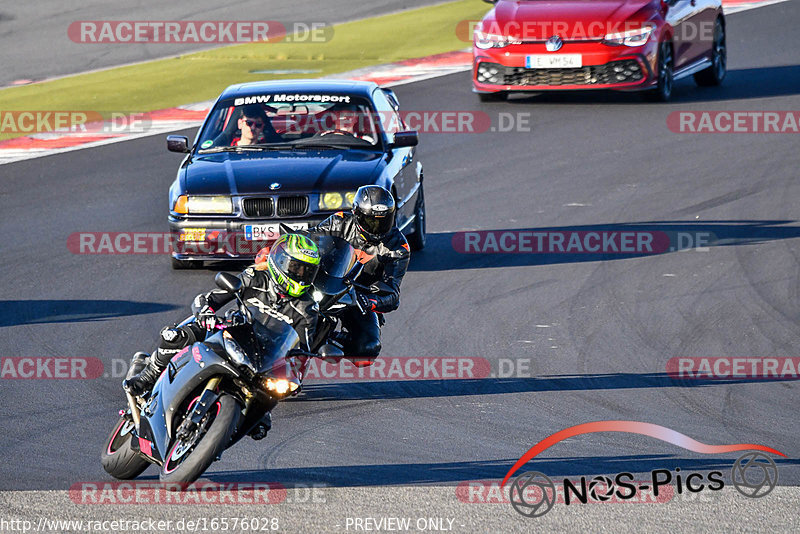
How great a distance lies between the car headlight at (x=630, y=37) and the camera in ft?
56.4

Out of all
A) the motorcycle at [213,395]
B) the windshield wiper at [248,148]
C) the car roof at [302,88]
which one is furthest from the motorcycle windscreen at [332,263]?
the car roof at [302,88]

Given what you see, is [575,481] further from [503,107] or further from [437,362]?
[503,107]

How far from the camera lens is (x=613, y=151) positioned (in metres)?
16.6

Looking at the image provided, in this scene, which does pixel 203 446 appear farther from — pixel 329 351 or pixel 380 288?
pixel 380 288

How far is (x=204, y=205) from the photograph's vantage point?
1137 centimetres

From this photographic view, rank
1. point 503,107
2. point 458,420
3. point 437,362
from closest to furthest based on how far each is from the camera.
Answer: point 458,420 < point 437,362 < point 503,107

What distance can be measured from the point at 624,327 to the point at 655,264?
209 centimetres

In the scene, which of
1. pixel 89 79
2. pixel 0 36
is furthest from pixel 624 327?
pixel 0 36

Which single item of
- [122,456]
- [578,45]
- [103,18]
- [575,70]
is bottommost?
[122,456]

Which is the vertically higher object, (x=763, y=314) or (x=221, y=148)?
(x=221, y=148)

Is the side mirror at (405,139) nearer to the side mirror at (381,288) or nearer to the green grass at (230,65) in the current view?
the side mirror at (381,288)

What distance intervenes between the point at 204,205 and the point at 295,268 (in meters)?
4.69

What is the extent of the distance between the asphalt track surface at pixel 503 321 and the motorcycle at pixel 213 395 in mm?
332

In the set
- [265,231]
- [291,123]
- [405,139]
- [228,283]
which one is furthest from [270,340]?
[291,123]
